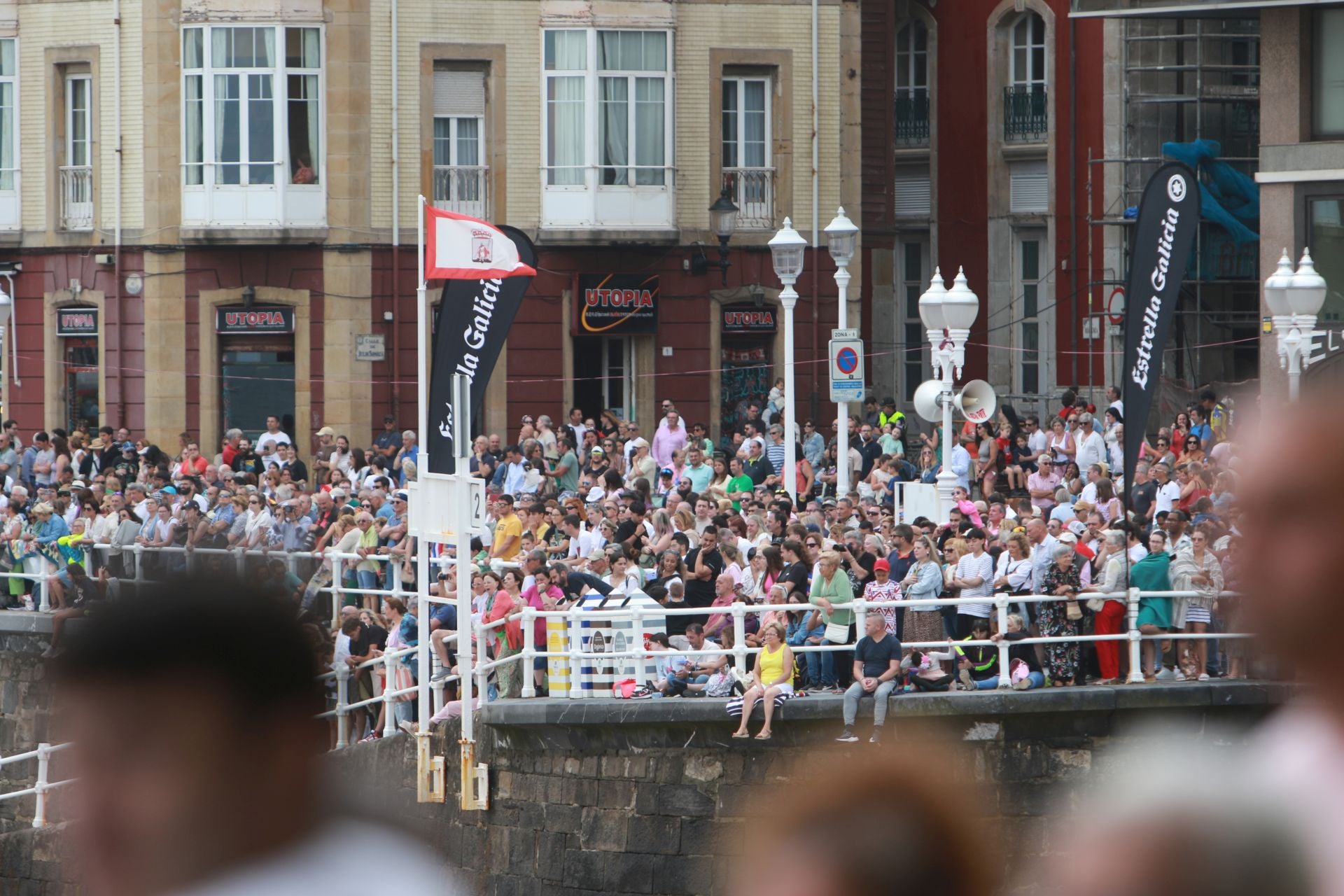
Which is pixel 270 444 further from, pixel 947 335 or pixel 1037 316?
pixel 1037 316

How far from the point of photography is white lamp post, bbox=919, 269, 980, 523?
68.4ft

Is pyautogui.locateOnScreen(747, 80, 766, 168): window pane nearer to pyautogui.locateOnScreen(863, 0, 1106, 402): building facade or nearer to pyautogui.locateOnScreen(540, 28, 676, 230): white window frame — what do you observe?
pyautogui.locateOnScreen(540, 28, 676, 230): white window frame

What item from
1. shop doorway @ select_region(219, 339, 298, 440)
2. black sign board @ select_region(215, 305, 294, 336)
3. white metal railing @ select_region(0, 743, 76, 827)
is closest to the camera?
white metal railing @ select_region(0, 743, 76, 827)

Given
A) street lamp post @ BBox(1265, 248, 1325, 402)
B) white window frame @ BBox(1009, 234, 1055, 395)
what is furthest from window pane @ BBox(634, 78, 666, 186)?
street lamp post @ BBox(1265, 248, 1325, 402)

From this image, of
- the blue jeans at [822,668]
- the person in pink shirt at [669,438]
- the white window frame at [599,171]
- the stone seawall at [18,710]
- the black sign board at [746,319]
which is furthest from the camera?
A: the black sign board at [746,319]

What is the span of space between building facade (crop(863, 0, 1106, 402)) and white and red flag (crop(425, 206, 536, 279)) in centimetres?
1831

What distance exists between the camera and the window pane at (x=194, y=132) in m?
33.9

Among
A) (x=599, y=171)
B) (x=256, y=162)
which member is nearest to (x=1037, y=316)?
(x=599, y=171)

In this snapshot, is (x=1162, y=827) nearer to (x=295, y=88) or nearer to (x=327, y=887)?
(x=327, y=887)

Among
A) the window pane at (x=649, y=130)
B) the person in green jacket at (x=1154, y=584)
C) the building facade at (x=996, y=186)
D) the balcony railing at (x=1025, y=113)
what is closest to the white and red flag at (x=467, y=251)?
the person in green jacket at (x=1154, y=584)

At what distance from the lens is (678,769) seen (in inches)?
693

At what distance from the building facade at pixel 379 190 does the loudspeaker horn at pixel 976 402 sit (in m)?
12.7

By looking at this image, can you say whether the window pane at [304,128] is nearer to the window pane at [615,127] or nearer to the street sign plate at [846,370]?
the window pane at [615,127]

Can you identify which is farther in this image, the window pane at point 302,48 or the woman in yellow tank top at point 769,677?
the window pane at point 302,48
